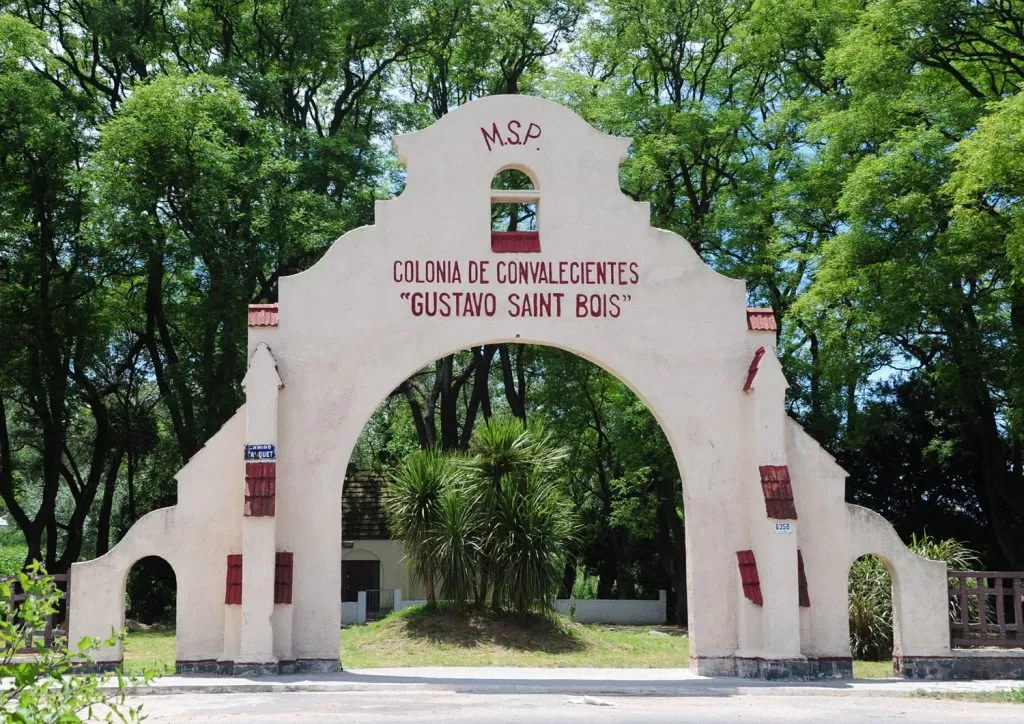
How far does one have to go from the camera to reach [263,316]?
54.0ft

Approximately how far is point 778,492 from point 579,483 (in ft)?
75.7

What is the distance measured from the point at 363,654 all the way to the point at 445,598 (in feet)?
6.76

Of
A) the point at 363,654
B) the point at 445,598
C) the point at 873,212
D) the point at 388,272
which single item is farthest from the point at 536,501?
the point at 873,212

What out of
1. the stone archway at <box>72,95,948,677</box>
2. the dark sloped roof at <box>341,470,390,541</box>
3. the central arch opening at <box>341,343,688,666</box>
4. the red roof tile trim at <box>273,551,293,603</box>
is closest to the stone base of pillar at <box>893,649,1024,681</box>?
the stone archway at <box>72,95,948,677</box>

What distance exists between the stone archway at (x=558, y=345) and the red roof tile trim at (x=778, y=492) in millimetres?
20

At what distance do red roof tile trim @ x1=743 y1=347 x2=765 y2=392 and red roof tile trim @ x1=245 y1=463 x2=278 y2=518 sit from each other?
6.90 metres

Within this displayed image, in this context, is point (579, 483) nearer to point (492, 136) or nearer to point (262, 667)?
point (492, 136)

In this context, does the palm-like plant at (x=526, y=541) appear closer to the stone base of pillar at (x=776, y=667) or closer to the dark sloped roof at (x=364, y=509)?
the stone base of pillar at (x=776, y=667)

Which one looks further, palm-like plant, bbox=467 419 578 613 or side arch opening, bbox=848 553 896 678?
palm-like plant, bbox=467 419 578 613

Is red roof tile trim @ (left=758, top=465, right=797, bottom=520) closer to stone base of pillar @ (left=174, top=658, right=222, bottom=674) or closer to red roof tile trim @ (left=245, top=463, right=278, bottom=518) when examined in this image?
red roof tile trim @ (left=245, top=463, right=278, bottom=518)

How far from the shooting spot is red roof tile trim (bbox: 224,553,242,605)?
15422 millimetres

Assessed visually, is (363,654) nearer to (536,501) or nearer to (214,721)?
(536,501)

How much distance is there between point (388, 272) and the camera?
16719 millimetres

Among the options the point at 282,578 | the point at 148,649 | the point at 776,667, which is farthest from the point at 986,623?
the point at 148,649
